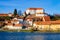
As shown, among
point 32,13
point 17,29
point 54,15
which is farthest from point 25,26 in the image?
point 32,13

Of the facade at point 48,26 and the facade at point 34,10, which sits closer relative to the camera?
the facade at point 48,26

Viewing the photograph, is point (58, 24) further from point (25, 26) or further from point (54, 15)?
point (54, 15)

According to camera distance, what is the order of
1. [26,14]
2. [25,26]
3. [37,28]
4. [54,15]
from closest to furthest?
[37,28], [25,26], [54,15], [26,14]

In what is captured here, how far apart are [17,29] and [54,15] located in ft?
97.7

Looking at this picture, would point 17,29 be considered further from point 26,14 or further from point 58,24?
point 26,14

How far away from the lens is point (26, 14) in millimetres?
113312

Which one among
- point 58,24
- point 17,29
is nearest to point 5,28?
point 17,29

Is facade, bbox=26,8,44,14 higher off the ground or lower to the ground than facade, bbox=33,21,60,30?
higher

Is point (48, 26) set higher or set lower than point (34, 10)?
lower

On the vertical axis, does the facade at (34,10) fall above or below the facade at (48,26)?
above

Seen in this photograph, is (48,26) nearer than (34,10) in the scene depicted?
Yes

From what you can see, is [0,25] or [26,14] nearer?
[0,25]

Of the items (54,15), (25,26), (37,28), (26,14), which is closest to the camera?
(37,28)

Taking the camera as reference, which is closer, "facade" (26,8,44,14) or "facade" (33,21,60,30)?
"facade" (33,21,60,30)
